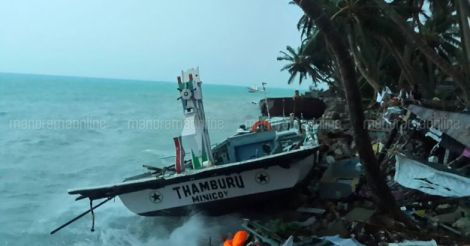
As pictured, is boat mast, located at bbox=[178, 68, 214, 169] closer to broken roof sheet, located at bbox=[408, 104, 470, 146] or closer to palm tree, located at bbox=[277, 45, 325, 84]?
broken roof sheet, located at bbox=[408, 104, 470, 146]

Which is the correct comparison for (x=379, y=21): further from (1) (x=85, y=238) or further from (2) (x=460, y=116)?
(1) (x=85, y=238)

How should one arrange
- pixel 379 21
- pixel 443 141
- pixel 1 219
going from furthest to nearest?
pixel 379 21, pixel 1 219, pixel 443 141

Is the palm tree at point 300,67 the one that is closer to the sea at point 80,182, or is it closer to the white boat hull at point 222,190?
the sea at point 80,182

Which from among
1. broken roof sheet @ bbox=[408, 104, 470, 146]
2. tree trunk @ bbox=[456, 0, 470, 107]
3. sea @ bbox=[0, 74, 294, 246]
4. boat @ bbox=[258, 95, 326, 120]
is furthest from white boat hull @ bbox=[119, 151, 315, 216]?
boat @ bbox=[258, 95, 326, 120]

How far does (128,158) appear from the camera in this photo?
2105cm

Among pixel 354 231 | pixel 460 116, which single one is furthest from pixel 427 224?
pixel 460 116

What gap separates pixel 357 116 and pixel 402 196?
7.84 feet

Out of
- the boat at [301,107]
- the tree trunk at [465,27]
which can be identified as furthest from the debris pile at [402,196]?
the boat at [301,107]

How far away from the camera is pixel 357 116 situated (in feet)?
26.1

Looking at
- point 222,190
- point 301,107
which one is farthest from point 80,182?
point 301,107

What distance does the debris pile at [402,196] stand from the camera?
23.0ft

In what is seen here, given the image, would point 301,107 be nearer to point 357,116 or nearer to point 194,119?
point 194,119

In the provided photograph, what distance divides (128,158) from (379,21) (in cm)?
1259

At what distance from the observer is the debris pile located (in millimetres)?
6996
